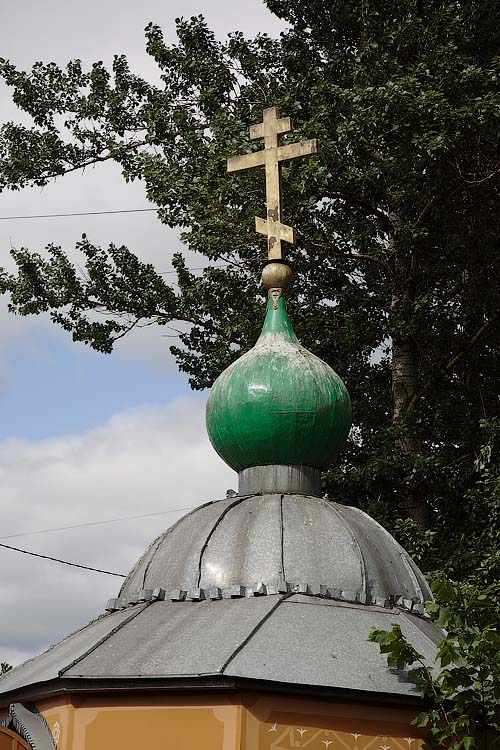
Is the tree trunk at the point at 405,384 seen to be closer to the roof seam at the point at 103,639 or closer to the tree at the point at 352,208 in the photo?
the tree at the point at 352,208

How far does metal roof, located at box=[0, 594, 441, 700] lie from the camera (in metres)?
5.86

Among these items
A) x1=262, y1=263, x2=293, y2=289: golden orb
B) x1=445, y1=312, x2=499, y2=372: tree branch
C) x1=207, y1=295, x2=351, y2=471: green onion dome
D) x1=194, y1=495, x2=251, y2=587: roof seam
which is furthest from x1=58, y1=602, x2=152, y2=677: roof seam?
x1=445, y1=312, x2=499, y2=372: tree branch

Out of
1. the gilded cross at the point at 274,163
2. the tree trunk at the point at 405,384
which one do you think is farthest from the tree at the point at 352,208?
the gilded cross at the point at 274,163

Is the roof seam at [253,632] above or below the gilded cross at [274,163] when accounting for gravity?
below

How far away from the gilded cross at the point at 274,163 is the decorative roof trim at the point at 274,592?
2410mm

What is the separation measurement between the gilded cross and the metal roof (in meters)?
2.56

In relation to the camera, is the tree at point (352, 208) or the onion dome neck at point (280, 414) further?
the tree at point (352, 208)

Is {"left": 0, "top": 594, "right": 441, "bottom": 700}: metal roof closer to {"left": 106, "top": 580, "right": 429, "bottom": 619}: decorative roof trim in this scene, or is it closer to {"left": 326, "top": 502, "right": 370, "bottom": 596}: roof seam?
{"left": 106, "top": 580, "right": 429, "bottom": 619}: decorative roof trim

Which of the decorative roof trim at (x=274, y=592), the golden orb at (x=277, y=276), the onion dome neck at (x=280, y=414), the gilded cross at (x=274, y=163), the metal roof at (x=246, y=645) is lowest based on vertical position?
the metal roof at (x=246, y=645)

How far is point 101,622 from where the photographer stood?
6.84 m

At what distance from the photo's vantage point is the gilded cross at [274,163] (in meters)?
7.92

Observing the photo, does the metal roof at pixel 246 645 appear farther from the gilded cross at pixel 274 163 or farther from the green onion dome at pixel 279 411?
the gilded cross at pixel 274 163

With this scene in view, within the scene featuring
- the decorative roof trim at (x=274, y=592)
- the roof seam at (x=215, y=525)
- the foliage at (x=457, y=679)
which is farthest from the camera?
the roof seam at (x=215, y=525)

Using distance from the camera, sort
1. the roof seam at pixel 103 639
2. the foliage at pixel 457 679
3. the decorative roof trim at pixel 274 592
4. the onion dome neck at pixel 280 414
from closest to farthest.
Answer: the foliage at pixel 457 679 → the roof seam at pixel 103 639 → the decorative roof trim at pixel 274 592 → the onion dome neck at pixel 280 414
